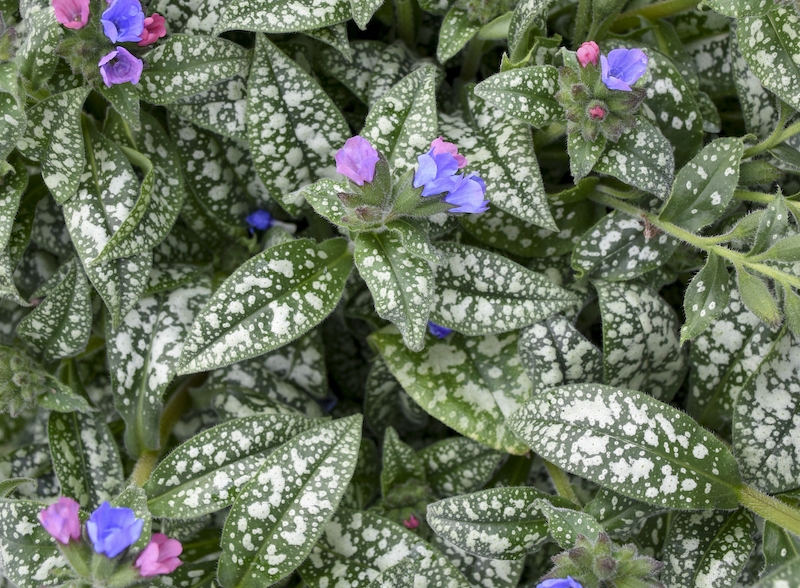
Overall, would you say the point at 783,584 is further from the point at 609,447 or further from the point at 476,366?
the point at 476,366

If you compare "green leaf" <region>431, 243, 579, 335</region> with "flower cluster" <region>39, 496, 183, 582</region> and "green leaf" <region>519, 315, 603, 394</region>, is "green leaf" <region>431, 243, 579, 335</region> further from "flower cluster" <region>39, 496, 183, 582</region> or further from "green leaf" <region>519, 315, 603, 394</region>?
"flower cluster" <region>39, 496, 183, 582</region>

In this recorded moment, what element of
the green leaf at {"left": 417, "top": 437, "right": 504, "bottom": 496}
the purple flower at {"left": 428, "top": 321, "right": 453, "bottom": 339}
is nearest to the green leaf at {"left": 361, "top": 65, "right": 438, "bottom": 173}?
the purple flower at {"left": 428, "top": 321, "right": 453, "bottom": 339}

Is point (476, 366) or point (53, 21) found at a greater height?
point (53, 21)

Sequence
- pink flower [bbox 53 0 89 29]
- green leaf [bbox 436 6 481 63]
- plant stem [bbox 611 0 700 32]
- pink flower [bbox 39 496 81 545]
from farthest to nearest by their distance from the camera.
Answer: plant stem [bbox 611 0 700 32]
green leaf [bbox 436 6 481 63]
pink flower [bbox 53 0 89 29]
pink flower [bbox 39 496 81 545]

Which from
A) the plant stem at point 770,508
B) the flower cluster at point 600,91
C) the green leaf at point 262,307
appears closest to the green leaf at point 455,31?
the flower cluster at point 600,91

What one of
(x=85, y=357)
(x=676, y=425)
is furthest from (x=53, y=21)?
(x=676, y=425)

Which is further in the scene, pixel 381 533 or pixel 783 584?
pixel 381 533

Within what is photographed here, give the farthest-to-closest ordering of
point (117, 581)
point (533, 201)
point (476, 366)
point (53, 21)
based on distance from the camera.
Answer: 1. point (476, 366)
2. point (533, 201)
3. point (53, 21)
4. point (117, 581)
